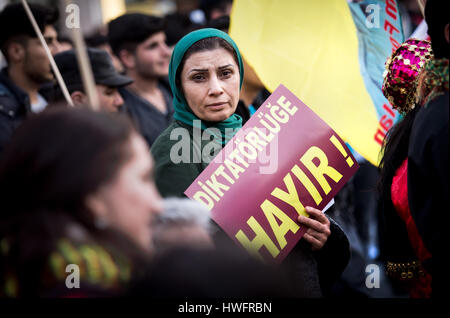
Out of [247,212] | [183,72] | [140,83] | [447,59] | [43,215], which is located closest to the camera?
[43,215]

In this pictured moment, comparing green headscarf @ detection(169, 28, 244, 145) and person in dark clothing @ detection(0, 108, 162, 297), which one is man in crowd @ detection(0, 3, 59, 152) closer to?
green headscarf @ detection(169, 28, 244, 145)

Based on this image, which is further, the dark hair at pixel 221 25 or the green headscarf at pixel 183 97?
the dark hair at pixel 221 25

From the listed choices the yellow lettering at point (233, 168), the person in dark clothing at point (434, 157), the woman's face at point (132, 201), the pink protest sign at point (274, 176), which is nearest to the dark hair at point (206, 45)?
the pink protest sign at point (274, 176)

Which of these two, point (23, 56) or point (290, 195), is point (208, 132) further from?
point (23, 56)

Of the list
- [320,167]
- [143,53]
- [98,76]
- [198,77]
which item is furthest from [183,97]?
[143,53]

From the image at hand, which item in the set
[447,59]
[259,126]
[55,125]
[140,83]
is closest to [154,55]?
[140,83]

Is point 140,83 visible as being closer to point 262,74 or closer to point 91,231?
point 262,74

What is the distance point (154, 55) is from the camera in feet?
17.9

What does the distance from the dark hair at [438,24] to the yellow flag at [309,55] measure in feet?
3.75

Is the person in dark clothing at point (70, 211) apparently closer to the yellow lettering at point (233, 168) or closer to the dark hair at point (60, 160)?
the dark hair at point (60, 160)

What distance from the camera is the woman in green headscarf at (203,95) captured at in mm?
2576

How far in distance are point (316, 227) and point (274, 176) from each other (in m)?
0.30

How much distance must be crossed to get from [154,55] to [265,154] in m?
3.32

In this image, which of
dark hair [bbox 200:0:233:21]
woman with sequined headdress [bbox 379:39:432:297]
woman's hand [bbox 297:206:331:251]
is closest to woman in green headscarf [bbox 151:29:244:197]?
woman's hand [bbox 297:206:331:251]
